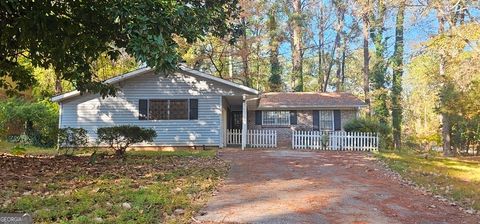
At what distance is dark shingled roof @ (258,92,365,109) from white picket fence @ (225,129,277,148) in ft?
10.3

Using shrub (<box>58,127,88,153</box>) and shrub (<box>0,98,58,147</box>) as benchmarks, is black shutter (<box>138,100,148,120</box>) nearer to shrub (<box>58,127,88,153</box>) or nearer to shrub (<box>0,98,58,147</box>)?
shrub (<box>58,127,88,153</box>)

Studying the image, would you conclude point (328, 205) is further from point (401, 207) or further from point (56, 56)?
point (56, 56)

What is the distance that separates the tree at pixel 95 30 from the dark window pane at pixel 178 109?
447 cm

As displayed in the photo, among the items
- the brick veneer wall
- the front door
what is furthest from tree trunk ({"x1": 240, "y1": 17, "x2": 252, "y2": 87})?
the brick veneer wall

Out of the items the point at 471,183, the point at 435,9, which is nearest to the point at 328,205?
the point at 471,183

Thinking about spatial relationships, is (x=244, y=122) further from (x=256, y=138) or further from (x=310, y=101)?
(x=310, y=101)

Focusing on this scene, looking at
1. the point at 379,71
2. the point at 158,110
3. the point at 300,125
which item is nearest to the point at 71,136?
the point at 158,110

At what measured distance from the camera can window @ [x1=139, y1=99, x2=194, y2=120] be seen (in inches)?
730

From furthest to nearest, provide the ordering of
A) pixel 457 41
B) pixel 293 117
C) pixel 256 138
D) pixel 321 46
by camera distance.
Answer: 1. pixel 321 46
2. pixel 293 117
3. pixel 256 138
4. pixel 457 41

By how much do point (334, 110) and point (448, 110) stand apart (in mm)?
5950

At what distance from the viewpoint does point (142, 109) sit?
18625mm

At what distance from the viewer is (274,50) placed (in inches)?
1272

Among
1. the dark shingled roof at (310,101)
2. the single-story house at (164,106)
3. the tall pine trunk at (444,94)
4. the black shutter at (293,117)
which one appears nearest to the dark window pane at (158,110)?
the single-story house at (164,106)

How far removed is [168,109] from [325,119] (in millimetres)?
9851
